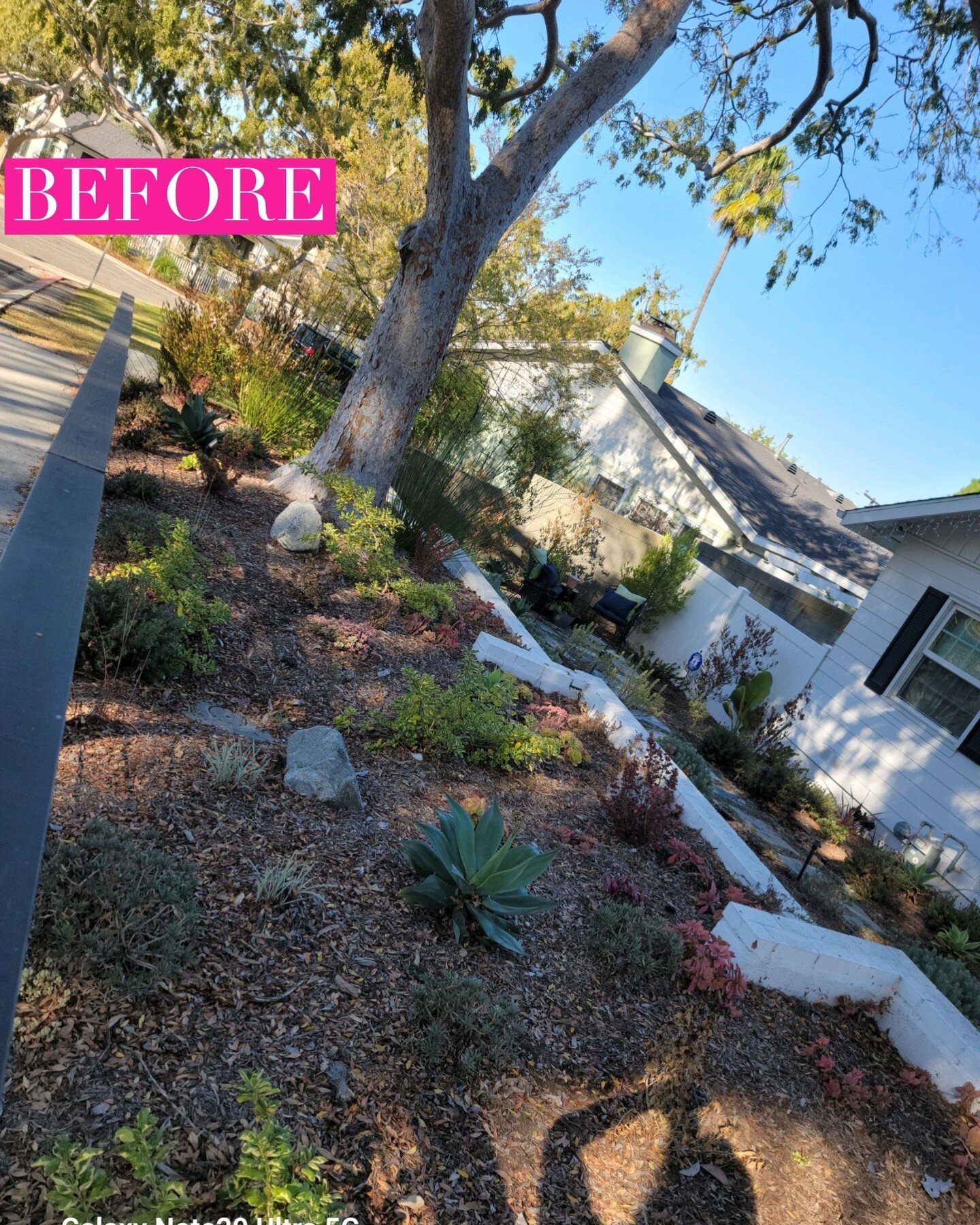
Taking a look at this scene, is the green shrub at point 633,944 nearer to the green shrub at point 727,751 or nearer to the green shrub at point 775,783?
the green shrub at point 775,783

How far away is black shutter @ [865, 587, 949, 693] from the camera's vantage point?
7.87 metres

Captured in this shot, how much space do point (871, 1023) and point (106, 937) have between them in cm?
348

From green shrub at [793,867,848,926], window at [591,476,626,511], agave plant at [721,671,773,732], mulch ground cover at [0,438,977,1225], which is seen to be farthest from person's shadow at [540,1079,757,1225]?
window at [591,476,626,511]

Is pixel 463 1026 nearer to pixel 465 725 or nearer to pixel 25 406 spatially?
pixel 465 725

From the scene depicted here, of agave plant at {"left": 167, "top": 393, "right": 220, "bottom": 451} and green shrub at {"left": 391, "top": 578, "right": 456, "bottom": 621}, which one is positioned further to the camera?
agave plant at {"left": 167, "top": 393, "right": 220, "bottom": 451}

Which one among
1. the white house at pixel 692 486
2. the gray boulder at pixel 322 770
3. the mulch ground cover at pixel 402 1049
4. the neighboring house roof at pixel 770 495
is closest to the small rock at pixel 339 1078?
the mulch ground cover at pixel 402 1049

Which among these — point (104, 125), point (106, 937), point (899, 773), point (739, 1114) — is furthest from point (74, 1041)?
point (104, 125)

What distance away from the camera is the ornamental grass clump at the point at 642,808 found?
169 inches

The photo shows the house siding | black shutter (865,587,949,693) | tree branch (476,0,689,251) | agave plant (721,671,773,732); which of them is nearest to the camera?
tree branch (476,0,689,251)

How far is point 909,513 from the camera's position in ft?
26.9

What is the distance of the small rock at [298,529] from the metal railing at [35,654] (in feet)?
6.69

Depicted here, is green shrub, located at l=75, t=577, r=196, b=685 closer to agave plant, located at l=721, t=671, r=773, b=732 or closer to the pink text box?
agave plant, located at l=721, t=671, r=773, b=732

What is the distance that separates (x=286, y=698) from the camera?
4047mm

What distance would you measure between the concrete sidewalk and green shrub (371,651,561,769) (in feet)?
6.80
